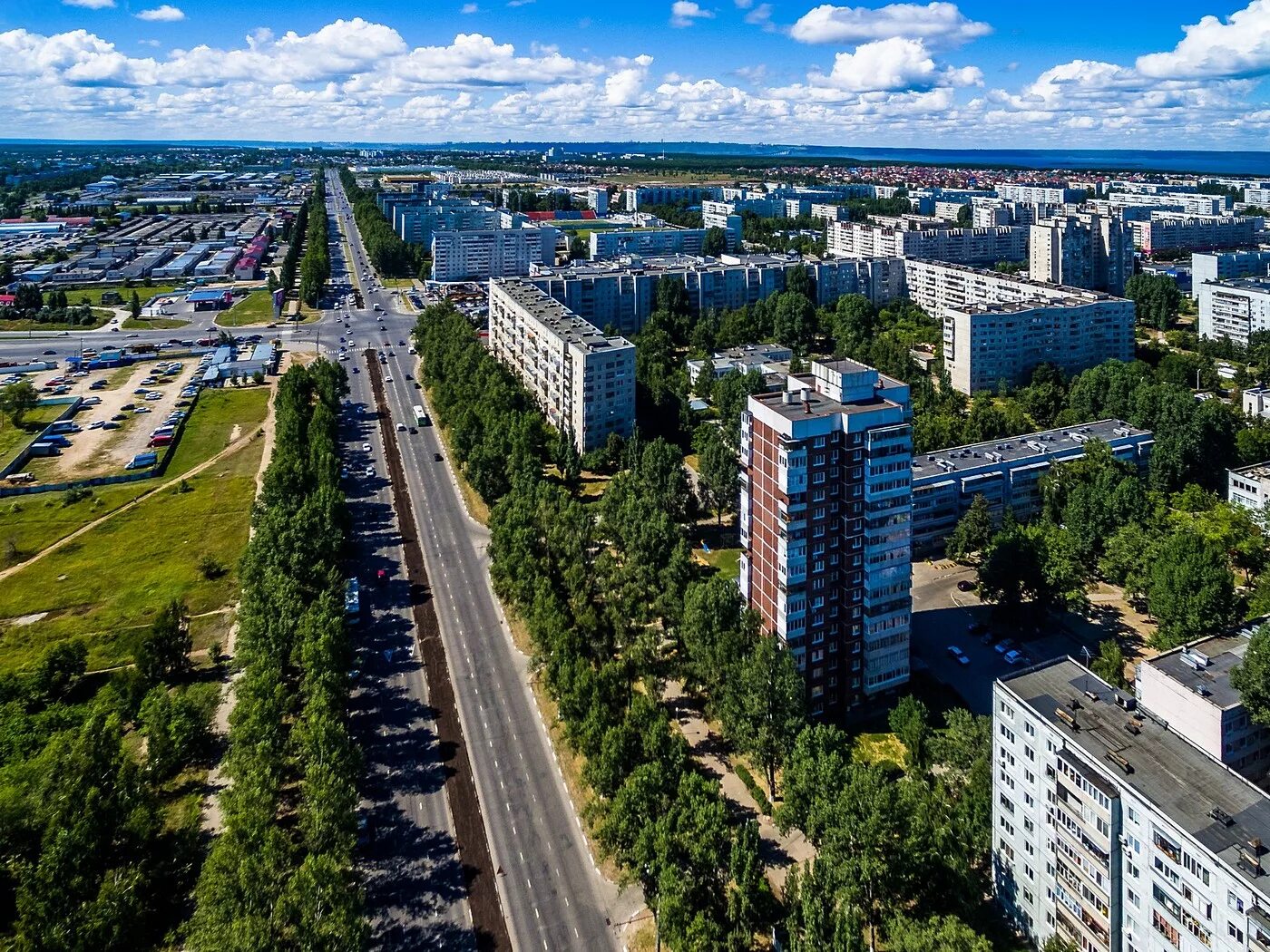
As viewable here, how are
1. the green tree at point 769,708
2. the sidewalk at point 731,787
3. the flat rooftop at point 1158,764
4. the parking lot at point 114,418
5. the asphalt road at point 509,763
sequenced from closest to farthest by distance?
the flat rooftop at point 1158,764, the asphalt road at point 509,763, the sidewalk at point 731,787, the green tree at point 769,708, the parking lot at point 114,418

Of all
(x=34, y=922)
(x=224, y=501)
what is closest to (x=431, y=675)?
(x=34, y=922)

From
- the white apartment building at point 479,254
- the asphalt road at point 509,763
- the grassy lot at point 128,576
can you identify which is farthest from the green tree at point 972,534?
the white apartment building at point 479,254

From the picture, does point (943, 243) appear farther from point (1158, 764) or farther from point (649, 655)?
point (1158, 764)

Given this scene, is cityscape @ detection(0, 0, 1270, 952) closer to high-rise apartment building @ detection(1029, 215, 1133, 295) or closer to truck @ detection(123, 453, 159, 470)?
truck @ detection(123, 453, 159, 470)

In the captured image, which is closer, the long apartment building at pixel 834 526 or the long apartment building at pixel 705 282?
the long apartment building at pixel 834 526

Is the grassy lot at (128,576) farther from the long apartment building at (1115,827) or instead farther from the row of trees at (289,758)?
the long apartment building at (1115,827)

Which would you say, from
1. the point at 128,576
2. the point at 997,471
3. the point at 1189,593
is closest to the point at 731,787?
the point at 1189,593
